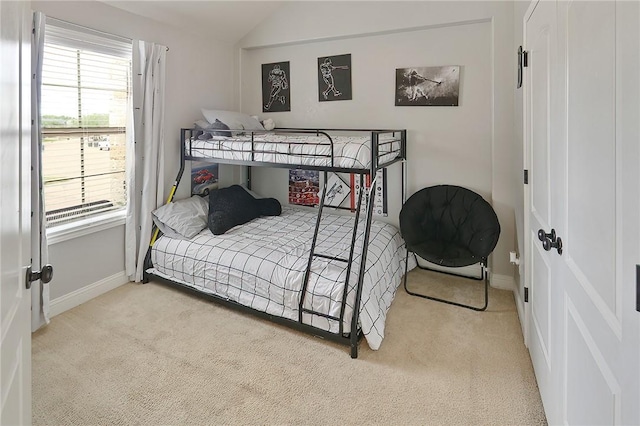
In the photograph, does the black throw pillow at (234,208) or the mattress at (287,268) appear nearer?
the mattress at (287,268)

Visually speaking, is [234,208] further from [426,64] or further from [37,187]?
[426,64]

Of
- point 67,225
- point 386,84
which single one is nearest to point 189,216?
point 67,225

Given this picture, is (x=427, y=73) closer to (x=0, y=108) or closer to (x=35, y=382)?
(x=0, y=108)

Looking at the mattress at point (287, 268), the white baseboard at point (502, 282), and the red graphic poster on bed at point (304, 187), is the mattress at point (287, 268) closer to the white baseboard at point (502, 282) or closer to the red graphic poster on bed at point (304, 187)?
the red graphic poster on bed at point (304, 187)

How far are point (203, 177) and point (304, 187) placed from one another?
1.07m

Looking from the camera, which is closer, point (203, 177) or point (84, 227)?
point (84, 227)

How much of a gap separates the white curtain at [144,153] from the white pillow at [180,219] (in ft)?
0.39

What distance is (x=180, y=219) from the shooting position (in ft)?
10.8

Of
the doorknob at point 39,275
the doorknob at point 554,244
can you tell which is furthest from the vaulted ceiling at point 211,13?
the doorknob at point 554,244

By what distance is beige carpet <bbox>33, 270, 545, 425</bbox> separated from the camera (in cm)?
184

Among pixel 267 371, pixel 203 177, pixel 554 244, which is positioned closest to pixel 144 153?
pixel 203 177

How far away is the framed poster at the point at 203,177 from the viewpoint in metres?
3.88

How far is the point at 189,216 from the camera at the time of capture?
11.0 feet

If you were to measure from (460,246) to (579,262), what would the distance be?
6.27ft
